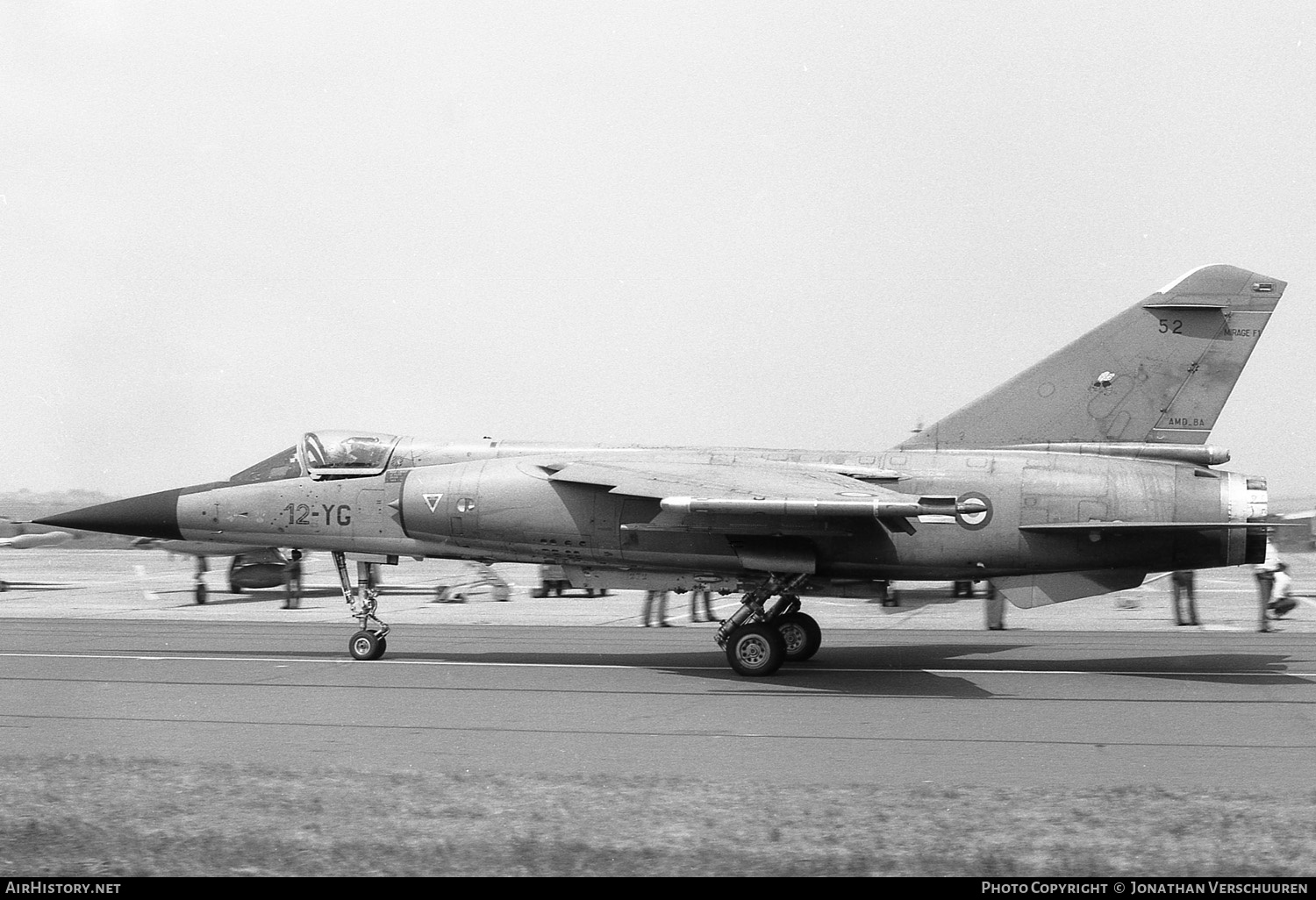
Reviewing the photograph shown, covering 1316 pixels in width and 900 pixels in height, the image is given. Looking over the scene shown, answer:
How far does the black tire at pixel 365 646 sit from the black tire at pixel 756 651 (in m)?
4.44

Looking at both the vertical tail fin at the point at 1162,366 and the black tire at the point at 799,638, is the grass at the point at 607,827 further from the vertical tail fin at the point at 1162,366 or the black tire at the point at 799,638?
the black tire at the point at 799,638

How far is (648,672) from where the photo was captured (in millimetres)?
14109

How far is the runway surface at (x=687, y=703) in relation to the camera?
8867 millimetres

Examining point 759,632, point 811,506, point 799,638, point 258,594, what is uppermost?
point 811,506

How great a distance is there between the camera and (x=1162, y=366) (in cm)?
1392

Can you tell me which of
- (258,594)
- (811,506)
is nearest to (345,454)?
(811,506)

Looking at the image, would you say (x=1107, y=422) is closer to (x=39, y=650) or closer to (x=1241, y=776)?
(x=1241, y=776)

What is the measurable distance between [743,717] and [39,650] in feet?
34.6

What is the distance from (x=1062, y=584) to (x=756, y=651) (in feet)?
11.6

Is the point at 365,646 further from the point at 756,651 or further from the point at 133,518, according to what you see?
the point at 756,651

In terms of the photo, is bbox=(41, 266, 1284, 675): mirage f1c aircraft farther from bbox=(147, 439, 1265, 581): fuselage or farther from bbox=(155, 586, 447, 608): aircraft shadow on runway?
bbox=(155, 586, 447, 608): aircraft shadow on runway

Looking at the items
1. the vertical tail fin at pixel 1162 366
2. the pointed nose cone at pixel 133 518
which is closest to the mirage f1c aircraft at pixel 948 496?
the vertical tail fin at pixel 1162 366

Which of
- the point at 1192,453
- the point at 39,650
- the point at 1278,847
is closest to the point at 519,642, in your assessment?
the point at 39,650

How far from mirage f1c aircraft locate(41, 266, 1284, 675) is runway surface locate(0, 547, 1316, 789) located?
1.21 metres
